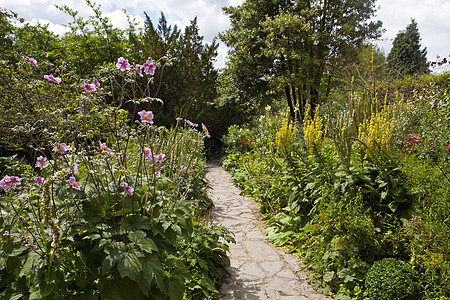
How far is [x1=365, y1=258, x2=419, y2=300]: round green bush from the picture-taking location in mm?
2195

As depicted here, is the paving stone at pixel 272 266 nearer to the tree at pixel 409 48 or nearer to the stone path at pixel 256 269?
the stone path at pixel 256 269

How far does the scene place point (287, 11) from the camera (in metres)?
9.74

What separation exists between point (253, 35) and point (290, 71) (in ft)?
5.91

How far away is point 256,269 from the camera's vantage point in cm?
300

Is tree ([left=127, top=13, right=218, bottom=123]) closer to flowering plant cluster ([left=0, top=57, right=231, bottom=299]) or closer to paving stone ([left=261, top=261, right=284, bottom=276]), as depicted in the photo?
paving stone ([left=261, top=261, right=284, bottom=276])

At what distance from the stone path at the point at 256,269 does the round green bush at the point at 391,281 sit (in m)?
0.46

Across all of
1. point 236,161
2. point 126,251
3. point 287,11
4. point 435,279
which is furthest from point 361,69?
point 126,251

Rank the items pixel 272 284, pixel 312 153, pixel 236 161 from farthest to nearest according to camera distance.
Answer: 1. pixel 236 161
2. pixel 312 153
3. pixel 272 284

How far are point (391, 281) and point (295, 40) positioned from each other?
8679 millimetres

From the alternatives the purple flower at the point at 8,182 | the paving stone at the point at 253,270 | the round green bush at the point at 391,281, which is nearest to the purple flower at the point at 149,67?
the purple flower at the point at 8,182

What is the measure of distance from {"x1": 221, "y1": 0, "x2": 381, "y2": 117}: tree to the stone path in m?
5.66

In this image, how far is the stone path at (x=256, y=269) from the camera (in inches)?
102

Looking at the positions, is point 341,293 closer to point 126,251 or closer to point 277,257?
point 277,257

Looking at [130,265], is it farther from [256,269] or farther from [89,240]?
[256,269]
